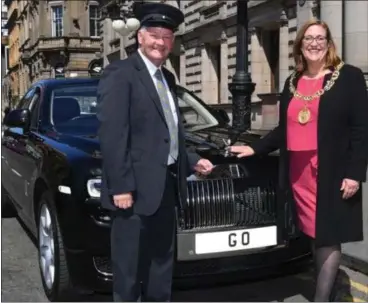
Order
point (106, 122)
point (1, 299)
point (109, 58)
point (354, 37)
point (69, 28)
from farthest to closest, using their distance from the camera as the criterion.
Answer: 1. point (69, 28)
2. point (109, 58)
3. point (354, 37)
4. point (1, 299)
5. point (106, 122)

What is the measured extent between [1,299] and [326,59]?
2860mm

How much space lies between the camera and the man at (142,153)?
9.82ft

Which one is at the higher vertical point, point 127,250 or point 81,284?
point 127,250

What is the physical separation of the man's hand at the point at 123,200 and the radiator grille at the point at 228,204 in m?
0.66

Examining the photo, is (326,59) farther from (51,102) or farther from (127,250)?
(51,102)

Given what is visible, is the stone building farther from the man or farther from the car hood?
the man

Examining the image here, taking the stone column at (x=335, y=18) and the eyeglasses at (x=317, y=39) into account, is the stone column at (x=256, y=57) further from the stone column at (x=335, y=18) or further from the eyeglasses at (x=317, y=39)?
the eyeglasses at (x=317, y=39)

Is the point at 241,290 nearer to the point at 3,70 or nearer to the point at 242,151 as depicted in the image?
A: the point at 242,151

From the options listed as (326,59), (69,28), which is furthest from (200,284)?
(69,28)

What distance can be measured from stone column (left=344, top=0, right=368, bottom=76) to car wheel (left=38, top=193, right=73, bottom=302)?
547 inches

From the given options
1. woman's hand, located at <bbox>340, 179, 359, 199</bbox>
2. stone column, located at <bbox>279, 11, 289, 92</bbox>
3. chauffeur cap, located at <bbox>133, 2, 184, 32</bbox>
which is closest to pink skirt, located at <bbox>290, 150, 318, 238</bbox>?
woman's hand, located at <bbox>340, 179, 359, 199</bbox>

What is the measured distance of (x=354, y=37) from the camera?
16.8m

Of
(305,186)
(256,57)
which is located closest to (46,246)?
(305,186)

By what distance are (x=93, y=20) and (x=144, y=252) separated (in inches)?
2460
